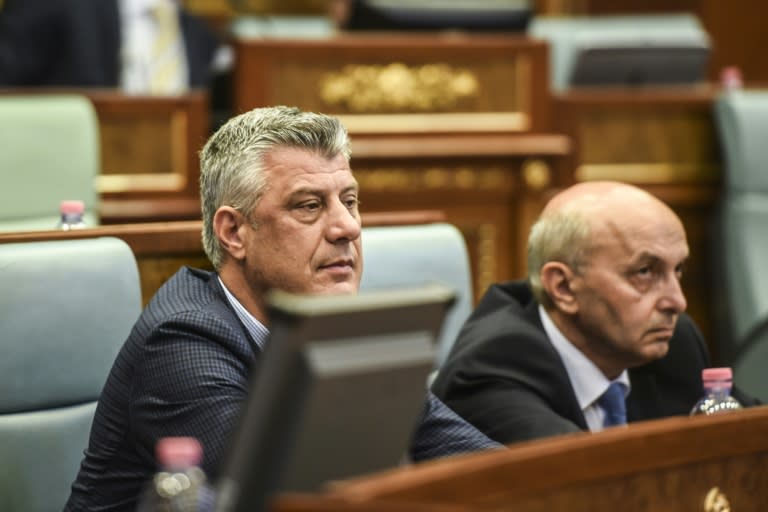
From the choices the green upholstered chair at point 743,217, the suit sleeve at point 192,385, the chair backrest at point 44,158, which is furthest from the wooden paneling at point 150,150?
the suit sleeve at point 192,385

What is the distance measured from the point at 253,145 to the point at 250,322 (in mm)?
272

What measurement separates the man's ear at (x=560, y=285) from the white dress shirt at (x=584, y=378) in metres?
0.06

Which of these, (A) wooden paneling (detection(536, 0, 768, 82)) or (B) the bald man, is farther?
(A) wooden paneling (detection(536, 0, 768, 82))

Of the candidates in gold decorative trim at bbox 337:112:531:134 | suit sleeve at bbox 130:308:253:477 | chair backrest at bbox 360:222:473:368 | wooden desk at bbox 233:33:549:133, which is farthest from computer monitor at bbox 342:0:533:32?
suit sleeve at bbox 130:308:253:477

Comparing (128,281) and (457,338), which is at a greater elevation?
(128,281)

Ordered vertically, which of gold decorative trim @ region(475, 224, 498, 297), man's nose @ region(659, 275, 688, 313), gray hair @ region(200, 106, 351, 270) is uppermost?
gray hair @ region(200, 106, 351, 270)

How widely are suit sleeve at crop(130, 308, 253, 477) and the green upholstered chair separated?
9.97ft

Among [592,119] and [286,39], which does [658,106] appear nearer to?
[592,119]

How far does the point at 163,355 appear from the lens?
1.98 metres

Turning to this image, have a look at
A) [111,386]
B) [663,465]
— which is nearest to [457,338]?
[111,386]

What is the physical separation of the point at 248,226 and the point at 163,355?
1.02ft

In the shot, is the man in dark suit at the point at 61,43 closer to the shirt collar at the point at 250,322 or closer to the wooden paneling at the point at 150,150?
the wooden paneling at the point at 150,150

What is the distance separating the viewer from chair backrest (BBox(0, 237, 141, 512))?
2303mm

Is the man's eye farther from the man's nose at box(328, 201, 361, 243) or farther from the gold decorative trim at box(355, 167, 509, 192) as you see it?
the gold decorative trim at box(355, 167, 509, 192)
